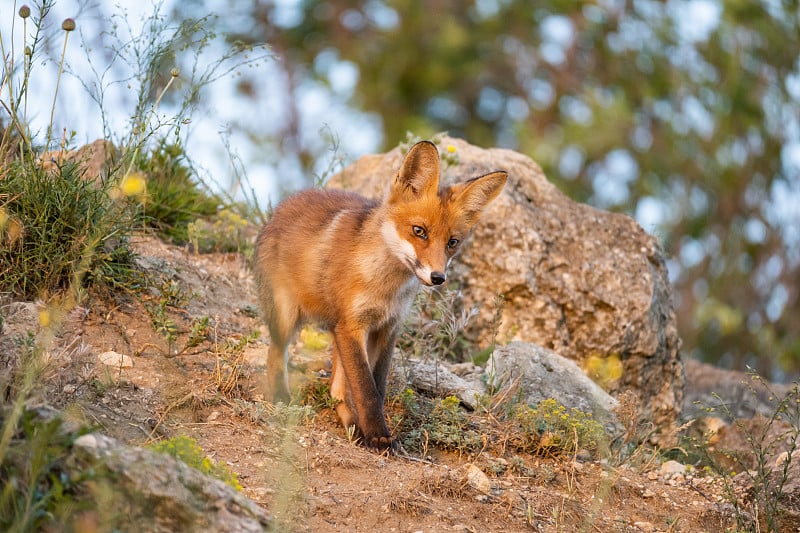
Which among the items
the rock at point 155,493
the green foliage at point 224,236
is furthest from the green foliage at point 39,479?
the green foliage at point 224,236

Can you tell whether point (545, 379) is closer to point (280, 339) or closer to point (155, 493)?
point (280, 339)

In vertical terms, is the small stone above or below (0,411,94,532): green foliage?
below

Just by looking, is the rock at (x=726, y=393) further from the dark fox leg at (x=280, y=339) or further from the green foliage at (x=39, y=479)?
the green foliage at (x=39, y=479)

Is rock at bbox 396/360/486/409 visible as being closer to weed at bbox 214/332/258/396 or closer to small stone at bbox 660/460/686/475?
weed at bbox 214/332/258/396

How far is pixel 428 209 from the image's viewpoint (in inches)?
196

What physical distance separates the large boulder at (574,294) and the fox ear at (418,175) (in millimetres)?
1731

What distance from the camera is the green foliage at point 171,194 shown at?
7053 mm

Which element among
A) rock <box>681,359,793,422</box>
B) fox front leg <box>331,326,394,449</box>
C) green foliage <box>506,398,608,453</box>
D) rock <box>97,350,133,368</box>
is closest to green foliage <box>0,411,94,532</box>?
rock <box>97,350,133,368</box>

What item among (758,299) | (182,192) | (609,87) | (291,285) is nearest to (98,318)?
(291,285)

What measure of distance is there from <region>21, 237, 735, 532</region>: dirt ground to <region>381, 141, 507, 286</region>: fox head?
109cm

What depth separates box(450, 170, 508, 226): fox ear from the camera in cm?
503

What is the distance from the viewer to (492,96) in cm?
2292

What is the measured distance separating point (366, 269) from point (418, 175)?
24.5 inches

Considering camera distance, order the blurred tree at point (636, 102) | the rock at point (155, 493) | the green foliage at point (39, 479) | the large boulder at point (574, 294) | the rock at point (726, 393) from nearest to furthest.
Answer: the green foliage at point (39, 479) < the rock at point (155, 493) < the large boulder at point (574, 294) < the rock at point (726, 393) < the blurred tree at point (636, 102)
